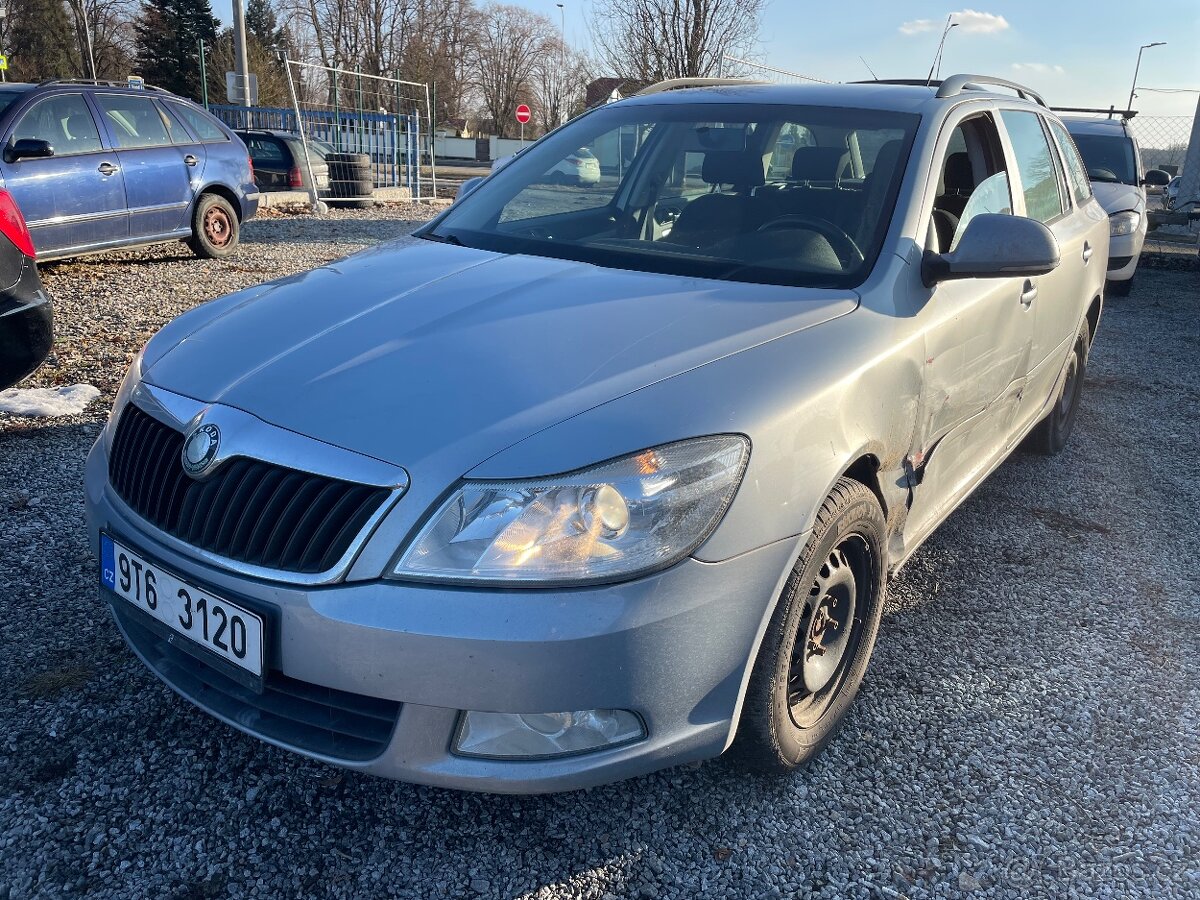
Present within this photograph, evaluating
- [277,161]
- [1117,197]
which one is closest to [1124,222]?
[1117,197]

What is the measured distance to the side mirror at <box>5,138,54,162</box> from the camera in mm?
7188

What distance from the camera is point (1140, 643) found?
10.1ft

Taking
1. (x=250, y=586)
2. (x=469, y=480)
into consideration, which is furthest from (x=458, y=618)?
(x=250, y=586)

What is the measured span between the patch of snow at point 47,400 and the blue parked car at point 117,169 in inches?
130

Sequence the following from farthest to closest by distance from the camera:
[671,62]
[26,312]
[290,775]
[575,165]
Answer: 1. [671,62]
2. [26,312]
3. [575,165]
4. [290,775]

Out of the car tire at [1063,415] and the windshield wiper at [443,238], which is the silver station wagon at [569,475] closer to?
the windshield wiper at [443,238]

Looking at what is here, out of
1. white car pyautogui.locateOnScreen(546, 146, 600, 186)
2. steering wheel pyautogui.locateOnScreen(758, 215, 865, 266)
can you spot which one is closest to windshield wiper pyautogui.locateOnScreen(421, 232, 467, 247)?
white car pyautogui.locateOnScreen(546, 146, 600, 186)

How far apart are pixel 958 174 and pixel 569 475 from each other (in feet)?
7.00

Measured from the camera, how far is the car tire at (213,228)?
9.23 m

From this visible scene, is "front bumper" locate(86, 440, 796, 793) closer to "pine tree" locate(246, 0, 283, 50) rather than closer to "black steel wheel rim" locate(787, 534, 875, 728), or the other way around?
"black steel wheel rim" locate(787, 534, 875, 728)

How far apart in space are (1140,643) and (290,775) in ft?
8.70

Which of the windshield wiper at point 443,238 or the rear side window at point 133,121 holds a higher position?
the rear side window at point 133,121

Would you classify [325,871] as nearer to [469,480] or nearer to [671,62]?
[469,480]

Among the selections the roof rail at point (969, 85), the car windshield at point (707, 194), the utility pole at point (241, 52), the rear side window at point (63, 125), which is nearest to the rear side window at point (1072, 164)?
the roof rail at point (969, 85)
